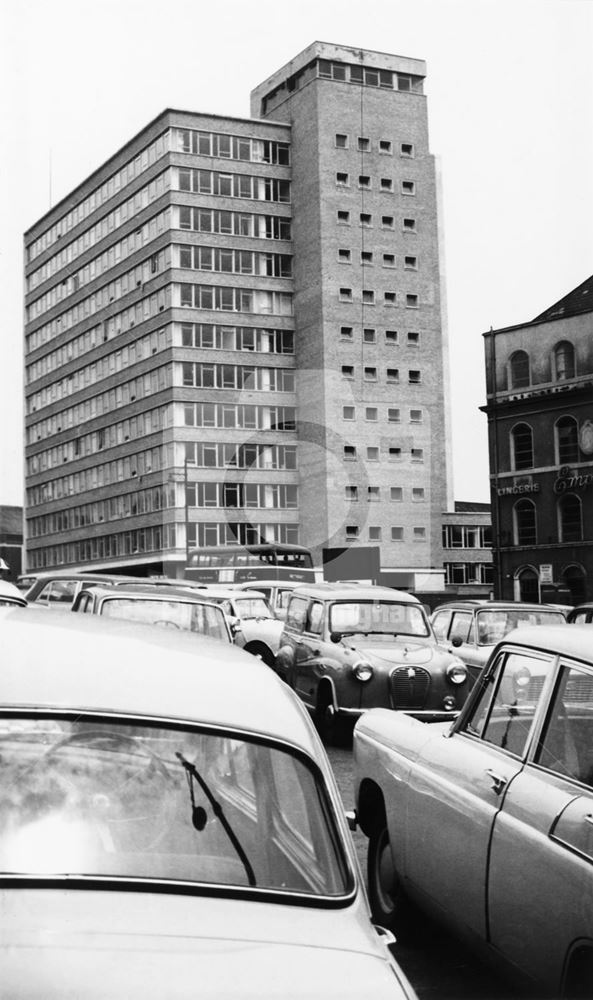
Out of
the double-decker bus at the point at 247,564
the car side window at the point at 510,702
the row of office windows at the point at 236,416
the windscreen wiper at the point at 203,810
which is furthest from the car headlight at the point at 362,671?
the row of office windows at the point at 236,416

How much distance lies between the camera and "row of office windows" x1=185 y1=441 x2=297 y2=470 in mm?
92250

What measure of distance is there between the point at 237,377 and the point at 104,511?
17.2 metres

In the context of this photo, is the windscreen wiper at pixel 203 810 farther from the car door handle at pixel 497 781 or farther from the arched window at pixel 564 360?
the arched window at pixel 564 360

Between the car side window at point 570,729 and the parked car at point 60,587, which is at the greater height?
the parked car at point 60,587

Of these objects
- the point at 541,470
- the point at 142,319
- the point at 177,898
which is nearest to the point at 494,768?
the point at 177,898

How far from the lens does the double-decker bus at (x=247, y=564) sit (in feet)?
162

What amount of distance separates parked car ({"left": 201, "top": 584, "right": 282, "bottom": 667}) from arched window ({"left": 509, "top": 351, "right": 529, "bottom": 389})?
49059mm

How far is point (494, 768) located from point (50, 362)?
112 m

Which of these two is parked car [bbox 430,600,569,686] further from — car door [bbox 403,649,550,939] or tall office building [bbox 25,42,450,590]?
tall office building [bbox 25,42,450,590]

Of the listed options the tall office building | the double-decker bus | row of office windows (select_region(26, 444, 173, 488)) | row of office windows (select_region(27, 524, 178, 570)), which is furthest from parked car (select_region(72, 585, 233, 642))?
row of office windows (select_region(26, 444, 173, 488))

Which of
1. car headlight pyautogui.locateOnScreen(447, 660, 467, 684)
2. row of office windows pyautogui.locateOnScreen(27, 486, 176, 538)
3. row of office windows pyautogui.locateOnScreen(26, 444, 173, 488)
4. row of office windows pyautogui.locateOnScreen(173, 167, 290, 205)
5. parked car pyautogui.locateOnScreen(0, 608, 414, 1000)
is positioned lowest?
car headlight pyautogui.locateOnScreen(447, 660, 467, 684)

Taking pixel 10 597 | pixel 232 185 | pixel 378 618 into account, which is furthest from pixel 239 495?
pixel 10 597

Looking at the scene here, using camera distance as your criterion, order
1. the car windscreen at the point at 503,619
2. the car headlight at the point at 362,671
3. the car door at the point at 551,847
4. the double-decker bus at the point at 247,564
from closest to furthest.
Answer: the car door at the point at 551,847, the car headlight at the point at 362,671, the car windscreen at the point at 503,619, the double-decker bus at the point at 247,564

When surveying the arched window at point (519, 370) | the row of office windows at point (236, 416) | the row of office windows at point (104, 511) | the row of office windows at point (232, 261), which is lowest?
the row of office windows at point (104, 511)
